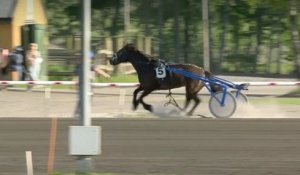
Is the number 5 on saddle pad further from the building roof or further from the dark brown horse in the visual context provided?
the building roof

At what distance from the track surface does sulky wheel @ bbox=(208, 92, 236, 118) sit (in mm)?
1195

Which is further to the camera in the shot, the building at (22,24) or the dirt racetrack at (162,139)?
the building at (22,24)

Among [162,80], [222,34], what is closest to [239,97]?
[162,80]

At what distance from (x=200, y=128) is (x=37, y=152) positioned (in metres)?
4.55

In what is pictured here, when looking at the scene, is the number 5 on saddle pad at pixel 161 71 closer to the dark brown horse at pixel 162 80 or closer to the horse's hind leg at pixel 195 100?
the dark brown horse at pixel 162 80

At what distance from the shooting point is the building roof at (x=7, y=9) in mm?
29062

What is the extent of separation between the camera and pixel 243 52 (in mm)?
40844

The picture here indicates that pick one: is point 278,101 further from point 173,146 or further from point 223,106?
point 173,146

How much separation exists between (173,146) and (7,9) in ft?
57.3

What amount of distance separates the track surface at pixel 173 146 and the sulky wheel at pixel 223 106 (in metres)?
1.19

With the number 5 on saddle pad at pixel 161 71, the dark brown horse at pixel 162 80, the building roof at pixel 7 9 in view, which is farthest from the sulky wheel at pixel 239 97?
the building roof at pixel 7 9

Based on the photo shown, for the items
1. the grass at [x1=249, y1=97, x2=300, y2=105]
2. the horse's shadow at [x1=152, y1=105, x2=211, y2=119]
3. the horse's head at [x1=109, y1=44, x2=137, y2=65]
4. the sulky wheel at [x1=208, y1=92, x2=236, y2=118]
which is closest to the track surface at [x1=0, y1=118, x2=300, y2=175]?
the sulky wheel at [x1=208, y1=92, x2=236, y2=118]

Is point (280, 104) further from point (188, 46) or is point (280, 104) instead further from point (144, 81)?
point (188, 46)

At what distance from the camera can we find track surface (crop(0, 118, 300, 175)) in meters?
11.1
